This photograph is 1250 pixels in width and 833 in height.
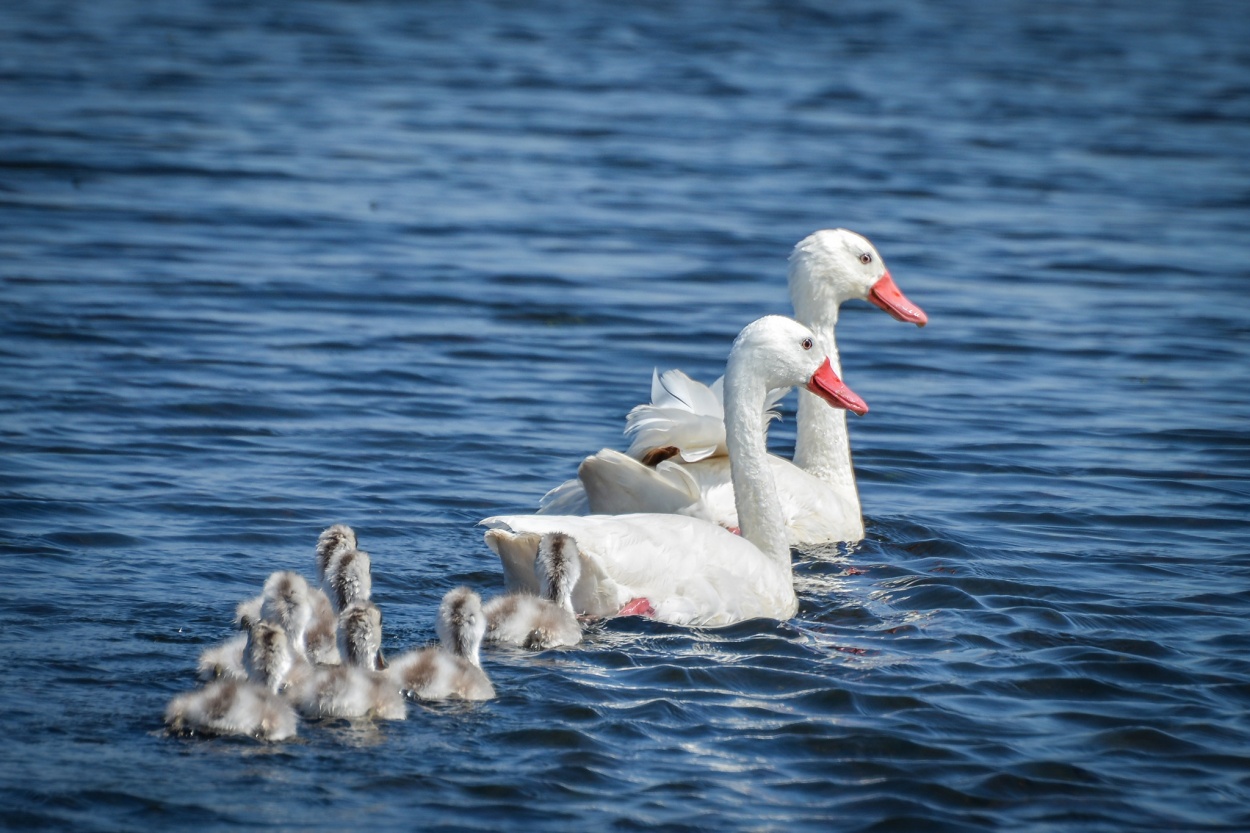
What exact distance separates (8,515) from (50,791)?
3.98m

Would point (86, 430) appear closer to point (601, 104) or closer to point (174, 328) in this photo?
point (174, 328)

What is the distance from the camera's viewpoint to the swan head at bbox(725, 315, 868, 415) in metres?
8.34

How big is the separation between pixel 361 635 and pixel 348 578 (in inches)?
25.8

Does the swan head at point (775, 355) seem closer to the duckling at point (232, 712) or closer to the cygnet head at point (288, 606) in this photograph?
the cygnet head at point (288, 606)

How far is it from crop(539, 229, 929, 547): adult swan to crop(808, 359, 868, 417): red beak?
0.54 m

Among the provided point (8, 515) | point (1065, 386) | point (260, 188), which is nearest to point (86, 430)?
point (8, 515)

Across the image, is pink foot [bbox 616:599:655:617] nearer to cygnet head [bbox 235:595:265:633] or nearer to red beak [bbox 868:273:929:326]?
cygnet head [bbox 235:595:265:633]

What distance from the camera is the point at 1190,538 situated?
9969mm

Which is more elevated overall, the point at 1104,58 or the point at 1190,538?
the point at 1104,58

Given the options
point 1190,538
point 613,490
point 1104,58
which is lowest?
point 1190,538

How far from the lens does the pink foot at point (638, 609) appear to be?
7.59m

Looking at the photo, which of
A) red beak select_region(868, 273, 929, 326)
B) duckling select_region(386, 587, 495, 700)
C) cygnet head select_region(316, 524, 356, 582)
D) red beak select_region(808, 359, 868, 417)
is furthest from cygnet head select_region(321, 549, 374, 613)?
red beak select_region(868, 273, 929, 326)

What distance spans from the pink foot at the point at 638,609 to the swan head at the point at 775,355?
4.48ft

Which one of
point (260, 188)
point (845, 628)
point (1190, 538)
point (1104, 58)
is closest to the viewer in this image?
point (845, 628)
